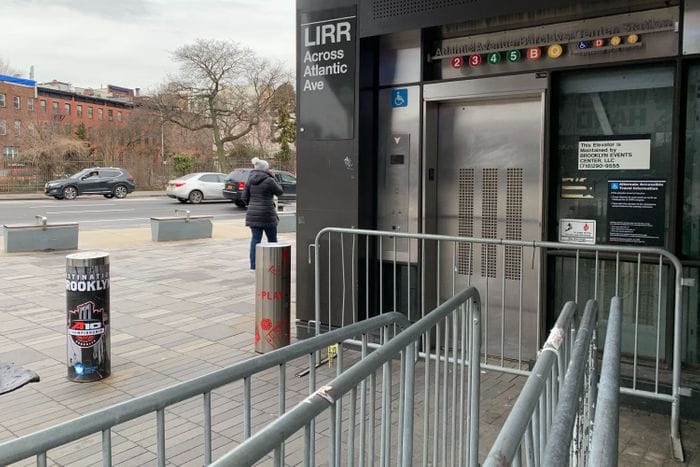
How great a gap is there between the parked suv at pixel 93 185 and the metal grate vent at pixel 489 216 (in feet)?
96.9

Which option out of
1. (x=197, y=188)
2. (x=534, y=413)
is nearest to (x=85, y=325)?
(x=534, y=413)

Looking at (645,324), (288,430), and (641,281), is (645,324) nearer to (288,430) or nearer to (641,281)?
(641,281)

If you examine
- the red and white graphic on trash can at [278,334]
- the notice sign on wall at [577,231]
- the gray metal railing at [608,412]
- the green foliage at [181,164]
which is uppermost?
the green foliage at [181,164]

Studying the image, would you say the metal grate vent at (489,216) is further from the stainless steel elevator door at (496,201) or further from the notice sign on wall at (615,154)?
the notice sign on wall at (615,154)

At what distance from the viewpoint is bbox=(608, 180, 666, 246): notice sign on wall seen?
4.79 meters

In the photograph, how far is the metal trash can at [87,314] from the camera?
5094 millimetres

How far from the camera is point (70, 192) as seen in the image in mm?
31297

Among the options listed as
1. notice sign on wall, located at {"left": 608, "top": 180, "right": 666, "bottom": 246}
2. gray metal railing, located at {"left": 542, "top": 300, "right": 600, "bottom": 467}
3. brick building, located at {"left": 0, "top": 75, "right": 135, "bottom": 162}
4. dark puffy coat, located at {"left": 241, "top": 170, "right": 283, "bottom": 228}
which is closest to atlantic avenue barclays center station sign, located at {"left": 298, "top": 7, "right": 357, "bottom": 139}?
notice sign on wall, located at {"left": 608, "top": 180, "right": 666, "bottom": 246}

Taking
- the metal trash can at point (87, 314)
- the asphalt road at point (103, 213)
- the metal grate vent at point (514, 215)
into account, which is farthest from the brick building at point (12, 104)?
the metal grate vent at point (514, 215)

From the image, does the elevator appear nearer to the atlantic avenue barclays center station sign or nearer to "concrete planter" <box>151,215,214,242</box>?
the atlantic avenue barclays center station sign

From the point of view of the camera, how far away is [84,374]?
17.1 feet

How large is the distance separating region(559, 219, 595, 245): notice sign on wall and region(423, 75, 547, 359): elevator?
0.82 feet

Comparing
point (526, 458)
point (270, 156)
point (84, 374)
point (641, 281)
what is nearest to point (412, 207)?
point (641, 281)

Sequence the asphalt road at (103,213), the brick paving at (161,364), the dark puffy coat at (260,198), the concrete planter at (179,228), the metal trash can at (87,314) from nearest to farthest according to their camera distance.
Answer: the brick paving at (161,364) → the metal trash can at (87,314) → the dark puffy coat at (260,198) → the concrete planter at (179,228) → the asphalt road at (103,213)
